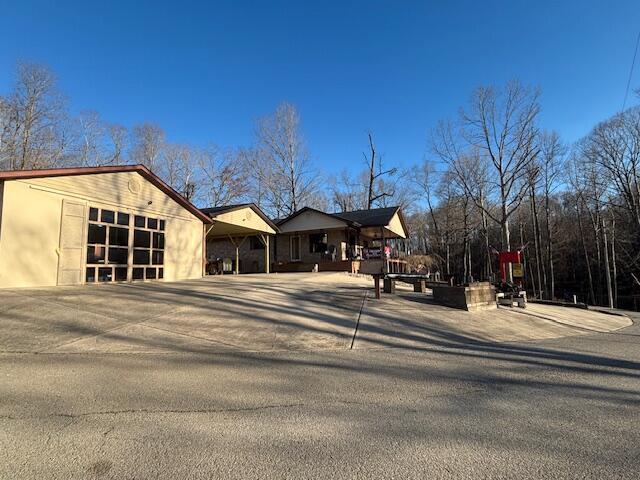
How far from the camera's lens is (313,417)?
3.51 metres

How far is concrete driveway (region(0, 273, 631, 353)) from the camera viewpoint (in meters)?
6.46

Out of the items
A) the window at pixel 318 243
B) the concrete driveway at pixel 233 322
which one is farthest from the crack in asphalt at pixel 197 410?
the window at pixel 318 243

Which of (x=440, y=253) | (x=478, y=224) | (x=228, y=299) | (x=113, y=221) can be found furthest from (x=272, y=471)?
(x=440, y=253)

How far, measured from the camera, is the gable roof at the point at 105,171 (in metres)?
10.5

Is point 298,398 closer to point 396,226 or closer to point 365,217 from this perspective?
point 365,217

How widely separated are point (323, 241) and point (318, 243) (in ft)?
1.39

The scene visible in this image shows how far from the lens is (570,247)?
43719 millimetres

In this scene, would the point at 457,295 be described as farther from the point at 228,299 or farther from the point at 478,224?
the point at 478,224

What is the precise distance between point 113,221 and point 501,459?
14103 mm

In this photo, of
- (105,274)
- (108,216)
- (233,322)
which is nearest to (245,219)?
(108,216)

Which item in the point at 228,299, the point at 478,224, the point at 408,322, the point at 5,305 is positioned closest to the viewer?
the point at 5,305

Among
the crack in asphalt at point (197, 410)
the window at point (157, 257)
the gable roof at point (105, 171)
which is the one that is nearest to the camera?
the crack in asphalt at point (197, 410)

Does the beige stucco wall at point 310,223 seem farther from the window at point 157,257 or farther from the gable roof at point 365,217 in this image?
the window at point 157,257

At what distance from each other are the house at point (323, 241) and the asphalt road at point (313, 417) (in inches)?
747
